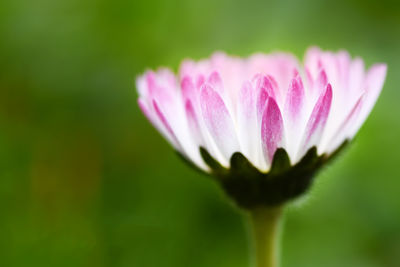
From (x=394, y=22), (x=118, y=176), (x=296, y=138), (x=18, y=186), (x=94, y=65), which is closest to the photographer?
(x=296, y=138)

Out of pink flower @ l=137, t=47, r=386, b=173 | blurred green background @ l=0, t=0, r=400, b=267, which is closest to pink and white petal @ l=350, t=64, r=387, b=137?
pink flower @ l=137, t=47, r=386, b=173

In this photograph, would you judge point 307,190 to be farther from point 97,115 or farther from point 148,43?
point 148,43

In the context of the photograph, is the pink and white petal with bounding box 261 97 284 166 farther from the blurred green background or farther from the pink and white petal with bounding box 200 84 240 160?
the blurred green background

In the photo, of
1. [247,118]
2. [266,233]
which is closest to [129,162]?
[266,233]

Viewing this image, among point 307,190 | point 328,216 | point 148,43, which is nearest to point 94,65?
point 148,43

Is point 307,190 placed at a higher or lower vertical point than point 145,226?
lower
